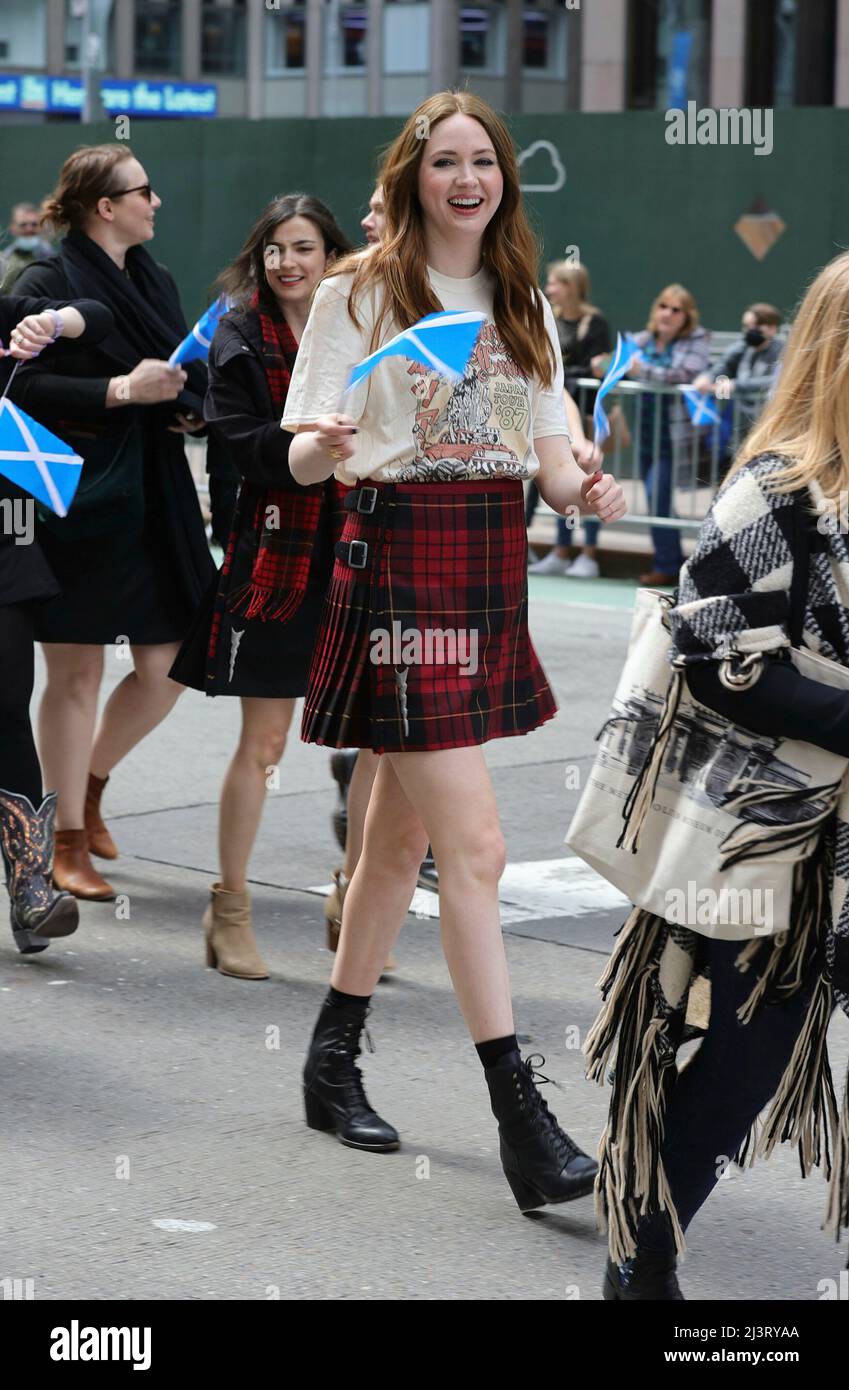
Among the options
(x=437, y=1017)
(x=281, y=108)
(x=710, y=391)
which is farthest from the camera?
(x=281, y=108)

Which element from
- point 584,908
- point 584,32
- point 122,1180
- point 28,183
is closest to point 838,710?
point 122,1180

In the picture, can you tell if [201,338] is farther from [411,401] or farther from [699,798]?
[699,798]

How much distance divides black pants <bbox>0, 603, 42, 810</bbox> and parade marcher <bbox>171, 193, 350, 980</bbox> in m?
0.43

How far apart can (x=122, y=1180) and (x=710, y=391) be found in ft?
31.9

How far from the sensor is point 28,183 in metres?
19.4

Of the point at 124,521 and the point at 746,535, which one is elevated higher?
the point at 746,535

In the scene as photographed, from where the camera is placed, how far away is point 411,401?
379 cm

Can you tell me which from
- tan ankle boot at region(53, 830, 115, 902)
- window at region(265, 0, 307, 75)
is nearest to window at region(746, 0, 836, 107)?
tan ankle boot at region(53, 830, 115, 902)

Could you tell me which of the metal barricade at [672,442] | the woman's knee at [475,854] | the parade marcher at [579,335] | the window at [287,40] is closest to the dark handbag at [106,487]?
the woman's knee at [475,854]

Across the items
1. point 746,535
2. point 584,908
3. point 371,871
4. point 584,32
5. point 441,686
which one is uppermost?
point 584,32

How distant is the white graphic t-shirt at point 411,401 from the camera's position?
380 centimetres

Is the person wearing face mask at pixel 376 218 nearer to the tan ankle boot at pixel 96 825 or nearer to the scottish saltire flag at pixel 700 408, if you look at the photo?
the tan ankle boot at pixel 96 825

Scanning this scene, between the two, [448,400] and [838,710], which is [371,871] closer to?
[448,400]
